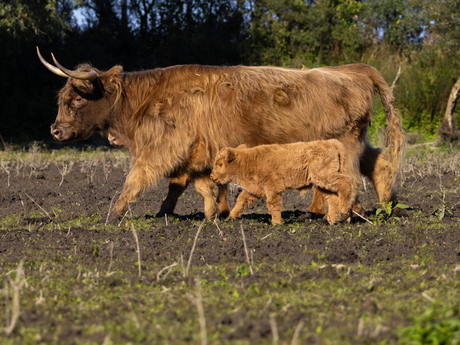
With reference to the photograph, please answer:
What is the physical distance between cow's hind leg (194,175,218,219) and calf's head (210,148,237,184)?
70 centimetres

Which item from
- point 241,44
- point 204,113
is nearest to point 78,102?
point 204,113

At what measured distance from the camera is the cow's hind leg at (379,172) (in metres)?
7.63

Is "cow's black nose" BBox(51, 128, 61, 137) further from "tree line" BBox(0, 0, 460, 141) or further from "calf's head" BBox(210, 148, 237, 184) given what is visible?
"tree line" BBox(0, 0, 460, 141)

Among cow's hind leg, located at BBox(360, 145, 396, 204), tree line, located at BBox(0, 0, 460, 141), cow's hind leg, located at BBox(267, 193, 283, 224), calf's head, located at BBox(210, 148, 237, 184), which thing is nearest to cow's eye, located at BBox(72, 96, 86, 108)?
calf's head, located at BBox(210, 148, 237, 184)

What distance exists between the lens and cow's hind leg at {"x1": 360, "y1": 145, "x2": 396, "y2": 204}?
7.63 meters

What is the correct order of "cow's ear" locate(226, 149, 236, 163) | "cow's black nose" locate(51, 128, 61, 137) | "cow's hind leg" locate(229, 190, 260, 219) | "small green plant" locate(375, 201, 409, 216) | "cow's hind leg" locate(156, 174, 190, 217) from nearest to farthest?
"cow's ear" locate(226, 149, 236, 163)
"small green plant" locate(375, 201, 409, 216)
"cow's hind leg" locate(229, 190, 260, 219)
"cow's black nose" locate(51, 128, 61, 137)
"cow's hind leg" locate(156, 174, 190, 217)

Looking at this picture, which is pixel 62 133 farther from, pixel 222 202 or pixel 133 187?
pixel 222 202

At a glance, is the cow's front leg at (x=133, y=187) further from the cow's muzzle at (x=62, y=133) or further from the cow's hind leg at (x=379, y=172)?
the cow's hind leg at (x=379, y=172)

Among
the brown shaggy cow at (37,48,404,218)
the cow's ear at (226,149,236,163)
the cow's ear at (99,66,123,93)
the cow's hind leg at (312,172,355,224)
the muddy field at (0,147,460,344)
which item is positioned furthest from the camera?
the cow's ear at (99,66,123,93)

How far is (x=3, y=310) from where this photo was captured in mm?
3781

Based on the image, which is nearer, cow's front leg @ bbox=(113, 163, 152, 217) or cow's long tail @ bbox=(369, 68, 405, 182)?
cow's front leg @ bbox=(113, 163, 152, 217)

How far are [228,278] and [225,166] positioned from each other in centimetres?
241

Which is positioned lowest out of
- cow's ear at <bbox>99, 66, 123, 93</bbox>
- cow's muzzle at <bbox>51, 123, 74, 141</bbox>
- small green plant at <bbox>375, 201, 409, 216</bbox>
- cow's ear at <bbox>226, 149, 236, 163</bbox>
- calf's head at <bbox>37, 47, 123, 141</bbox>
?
small green plant at <bbox>375, 201, 409, 216</bbox>

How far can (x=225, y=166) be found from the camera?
266 inches
